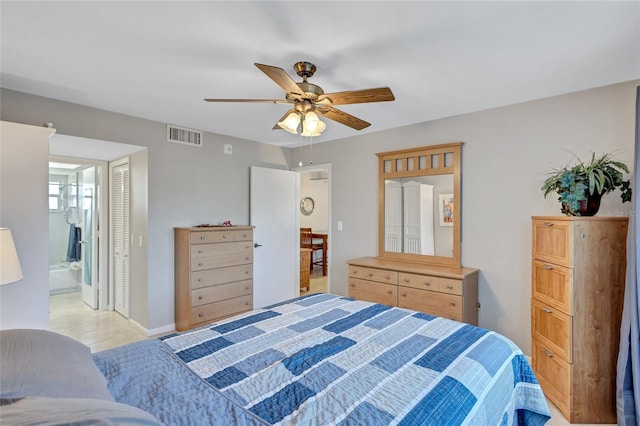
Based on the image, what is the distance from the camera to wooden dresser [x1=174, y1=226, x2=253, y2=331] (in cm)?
343

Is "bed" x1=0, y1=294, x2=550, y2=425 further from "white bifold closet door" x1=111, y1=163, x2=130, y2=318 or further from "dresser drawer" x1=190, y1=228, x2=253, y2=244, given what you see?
"white bifold closet door" x1=111, y1=163, x2=130, y2=318

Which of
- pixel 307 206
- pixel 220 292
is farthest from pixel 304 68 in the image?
pixel 307 206

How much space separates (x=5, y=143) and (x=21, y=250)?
76 centimetres

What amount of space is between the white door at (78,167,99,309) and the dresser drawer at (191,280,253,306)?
1946 millimetres

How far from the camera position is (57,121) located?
9.27 feet

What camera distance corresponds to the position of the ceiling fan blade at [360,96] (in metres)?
1.88

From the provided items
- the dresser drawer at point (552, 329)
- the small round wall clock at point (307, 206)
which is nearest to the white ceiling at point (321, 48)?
the dresser drawer at point (552, 329)

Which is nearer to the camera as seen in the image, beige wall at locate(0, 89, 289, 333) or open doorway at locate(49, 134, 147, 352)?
beige wall at locate(0, 89, 289, 333)

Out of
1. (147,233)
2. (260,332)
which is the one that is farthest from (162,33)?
(147,233)

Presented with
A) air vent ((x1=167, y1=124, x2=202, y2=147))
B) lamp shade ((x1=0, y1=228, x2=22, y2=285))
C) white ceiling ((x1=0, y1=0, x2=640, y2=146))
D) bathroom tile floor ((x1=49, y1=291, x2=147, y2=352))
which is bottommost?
bathroom tile floor ((x1=49, y1=291, x2=147, y2=352))

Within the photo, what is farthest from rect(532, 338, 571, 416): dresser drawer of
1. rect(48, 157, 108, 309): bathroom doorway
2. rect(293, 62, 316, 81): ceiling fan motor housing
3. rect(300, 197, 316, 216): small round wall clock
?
rect(300, 197, 316, 216): small round wall clock

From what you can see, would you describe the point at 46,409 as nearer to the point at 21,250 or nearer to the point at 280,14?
the point at 280,14

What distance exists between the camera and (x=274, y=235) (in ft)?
15.0

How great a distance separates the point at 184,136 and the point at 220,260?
1539 mm
